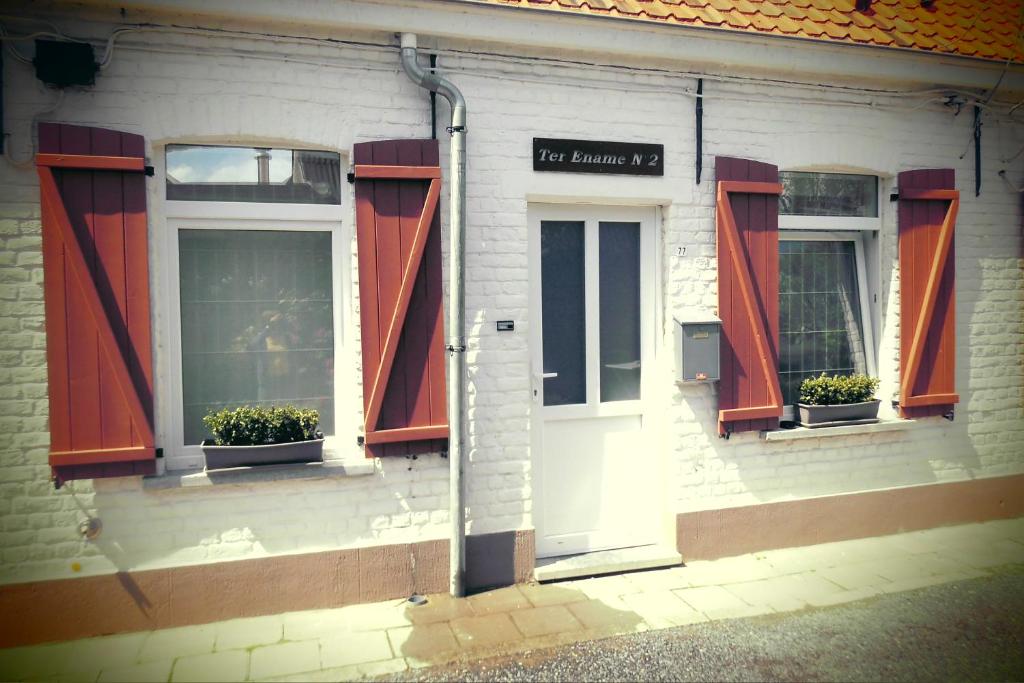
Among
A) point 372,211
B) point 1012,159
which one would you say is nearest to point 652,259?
point 372,211

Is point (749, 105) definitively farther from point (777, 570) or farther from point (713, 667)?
point (713, 667)

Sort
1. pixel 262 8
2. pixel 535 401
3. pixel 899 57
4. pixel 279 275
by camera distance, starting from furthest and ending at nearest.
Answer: pixel 899 57, pixel 535 401, pixel 279 275, pixel 262 8

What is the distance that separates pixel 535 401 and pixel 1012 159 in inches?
181

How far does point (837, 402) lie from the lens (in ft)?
19.6

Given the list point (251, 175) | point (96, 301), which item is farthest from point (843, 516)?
point (96, 301)


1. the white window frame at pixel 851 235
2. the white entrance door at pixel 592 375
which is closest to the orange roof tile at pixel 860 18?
the white window frame at pixel 851 235

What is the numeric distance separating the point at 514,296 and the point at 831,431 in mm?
2663

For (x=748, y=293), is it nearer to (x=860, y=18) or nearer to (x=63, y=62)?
(x=860, y=18)

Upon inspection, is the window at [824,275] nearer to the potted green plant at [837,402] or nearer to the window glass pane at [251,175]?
the potted green plant at [837,402]

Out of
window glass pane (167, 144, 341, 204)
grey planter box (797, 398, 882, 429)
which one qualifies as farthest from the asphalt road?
window glass pane (167, 144, 341, 204)

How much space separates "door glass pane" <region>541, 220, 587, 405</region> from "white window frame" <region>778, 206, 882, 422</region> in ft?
5.40

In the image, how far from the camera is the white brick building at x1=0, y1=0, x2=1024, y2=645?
14.6ft

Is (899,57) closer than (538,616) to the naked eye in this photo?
No

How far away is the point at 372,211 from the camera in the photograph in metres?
4.81
